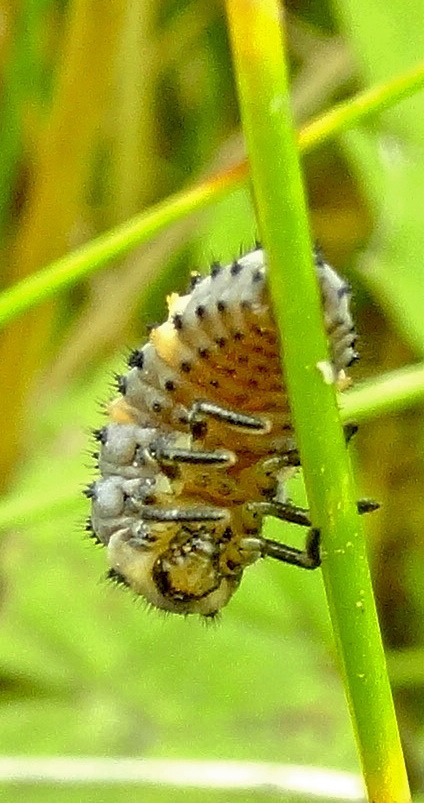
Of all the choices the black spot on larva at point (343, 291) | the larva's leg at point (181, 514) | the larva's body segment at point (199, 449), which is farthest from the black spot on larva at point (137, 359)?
the black spot on larva at point (343, 291)

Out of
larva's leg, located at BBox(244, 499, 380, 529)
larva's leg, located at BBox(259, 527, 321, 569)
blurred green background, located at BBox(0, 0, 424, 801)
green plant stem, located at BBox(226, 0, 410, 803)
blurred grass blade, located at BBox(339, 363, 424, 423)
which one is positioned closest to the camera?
green plant stem, located at BBox(226, 0, 410, 803)

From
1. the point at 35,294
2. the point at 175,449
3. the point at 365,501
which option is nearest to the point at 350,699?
the point at 365,501

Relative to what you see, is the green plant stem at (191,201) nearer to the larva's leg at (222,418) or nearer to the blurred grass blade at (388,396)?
the larva's leg at (222,418)

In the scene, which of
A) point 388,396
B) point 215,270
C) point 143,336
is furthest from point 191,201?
point 143,336

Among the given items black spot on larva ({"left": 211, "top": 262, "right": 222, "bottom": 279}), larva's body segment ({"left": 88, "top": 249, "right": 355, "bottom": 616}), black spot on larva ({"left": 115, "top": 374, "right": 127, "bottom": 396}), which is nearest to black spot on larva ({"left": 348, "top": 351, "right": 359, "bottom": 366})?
larva's body segment ({"left": 88, "top": 249, "right": 355, "bottom": 616})

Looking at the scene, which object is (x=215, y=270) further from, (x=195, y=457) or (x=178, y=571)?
(x=178, y=571)

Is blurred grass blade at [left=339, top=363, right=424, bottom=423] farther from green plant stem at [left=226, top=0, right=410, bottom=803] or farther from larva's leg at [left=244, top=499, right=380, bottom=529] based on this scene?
green plant stem at [left=226, top=0, right=410, bottom=803]
